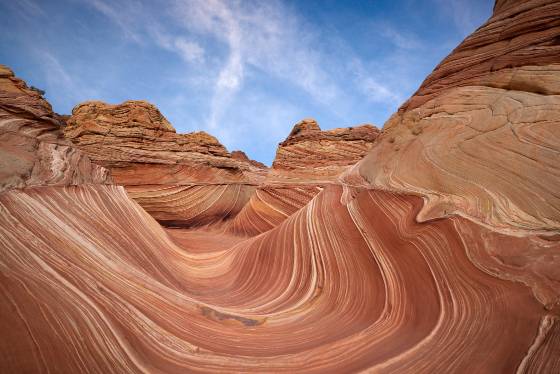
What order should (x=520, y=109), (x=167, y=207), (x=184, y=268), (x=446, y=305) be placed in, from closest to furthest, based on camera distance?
1. (x=446, y=305)
2. (x=520, y=109)
3. (x=184, y=268)
4. (x=167, y=207)

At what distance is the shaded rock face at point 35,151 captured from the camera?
339cm

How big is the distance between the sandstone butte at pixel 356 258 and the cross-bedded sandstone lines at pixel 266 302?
0.02 m

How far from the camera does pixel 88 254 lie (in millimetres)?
3051

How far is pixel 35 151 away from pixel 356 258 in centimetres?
457

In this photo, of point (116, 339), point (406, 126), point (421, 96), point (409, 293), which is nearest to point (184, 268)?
point (116, 339)

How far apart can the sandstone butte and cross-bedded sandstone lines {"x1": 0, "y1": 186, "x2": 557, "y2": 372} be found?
0.06 ft

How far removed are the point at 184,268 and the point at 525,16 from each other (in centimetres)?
655

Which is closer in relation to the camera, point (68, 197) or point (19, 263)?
point (19, 263)

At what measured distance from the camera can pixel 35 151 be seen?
13.4 feet

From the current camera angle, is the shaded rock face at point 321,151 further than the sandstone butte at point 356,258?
Yes

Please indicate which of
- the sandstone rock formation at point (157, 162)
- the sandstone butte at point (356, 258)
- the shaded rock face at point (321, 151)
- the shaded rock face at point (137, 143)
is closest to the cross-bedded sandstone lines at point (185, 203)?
the sandstone rock formation at point (157, 162)

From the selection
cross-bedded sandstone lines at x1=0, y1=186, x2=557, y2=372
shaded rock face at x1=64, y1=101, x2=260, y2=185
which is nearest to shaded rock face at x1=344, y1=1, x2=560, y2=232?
cross-bedded sandstone lines at x1=0, y1=186, x2=557, y2=372

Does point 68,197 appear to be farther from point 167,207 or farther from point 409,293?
point 167,207

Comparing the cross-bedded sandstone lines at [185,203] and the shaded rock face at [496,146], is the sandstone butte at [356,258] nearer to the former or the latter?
the shaded rock face at [496,146]
